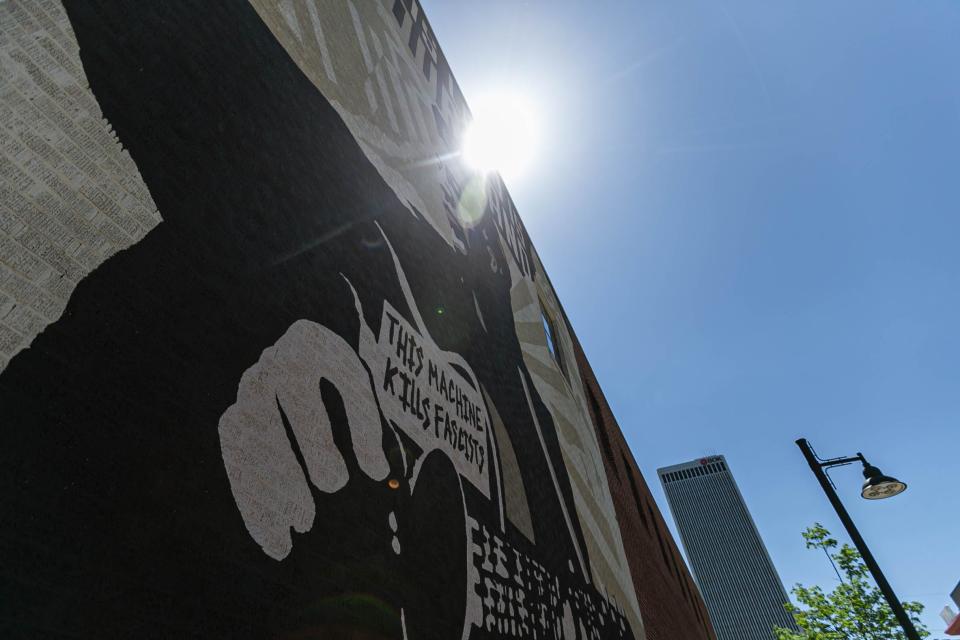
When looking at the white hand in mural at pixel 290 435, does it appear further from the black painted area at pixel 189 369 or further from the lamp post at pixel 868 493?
the lamp post at pixel 868 493

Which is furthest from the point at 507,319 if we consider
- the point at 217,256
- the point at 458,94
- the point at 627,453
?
the point at 627,453

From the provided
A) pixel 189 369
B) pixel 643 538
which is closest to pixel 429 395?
pixel 189 369

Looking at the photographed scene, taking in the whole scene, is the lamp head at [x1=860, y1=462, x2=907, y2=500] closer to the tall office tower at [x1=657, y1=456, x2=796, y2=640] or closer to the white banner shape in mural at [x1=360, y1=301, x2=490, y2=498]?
the white banner shape in mural at [x1=360, y1=301, x2=490, y2=498]

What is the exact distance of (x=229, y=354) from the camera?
97.9 inches

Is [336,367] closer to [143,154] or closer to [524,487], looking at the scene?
[143,154]

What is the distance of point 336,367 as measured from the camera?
3.24 m

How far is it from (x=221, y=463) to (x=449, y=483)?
7.93ft

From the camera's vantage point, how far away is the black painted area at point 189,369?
1.68 m

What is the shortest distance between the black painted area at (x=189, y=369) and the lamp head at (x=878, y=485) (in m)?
9.87

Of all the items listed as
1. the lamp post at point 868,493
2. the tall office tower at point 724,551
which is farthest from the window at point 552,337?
the tall office tower at point 724,551

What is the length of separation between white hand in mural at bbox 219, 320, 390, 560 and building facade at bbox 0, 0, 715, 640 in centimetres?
1

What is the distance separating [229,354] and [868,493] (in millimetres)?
12262

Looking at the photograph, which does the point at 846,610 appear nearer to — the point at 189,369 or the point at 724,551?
the point at 189,369

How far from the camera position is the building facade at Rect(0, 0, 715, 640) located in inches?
69.6
